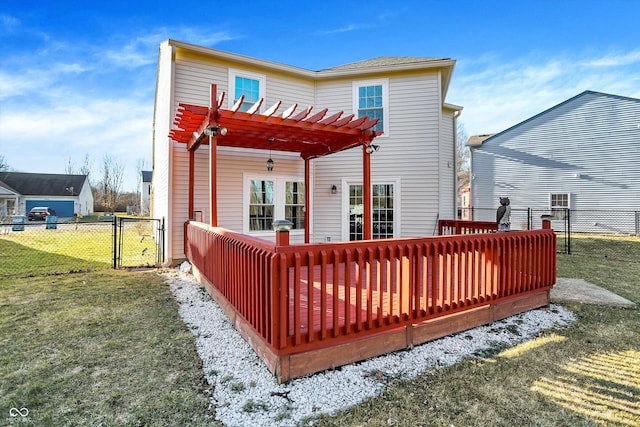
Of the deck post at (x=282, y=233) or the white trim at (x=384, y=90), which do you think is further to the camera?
the white trim at (x=384, y=90)

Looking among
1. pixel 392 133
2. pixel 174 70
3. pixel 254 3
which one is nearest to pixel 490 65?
pixel 392 133

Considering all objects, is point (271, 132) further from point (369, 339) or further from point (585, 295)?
point (585, 295)

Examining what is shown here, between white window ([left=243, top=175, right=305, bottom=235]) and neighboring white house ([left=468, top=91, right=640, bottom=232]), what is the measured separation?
507 inches

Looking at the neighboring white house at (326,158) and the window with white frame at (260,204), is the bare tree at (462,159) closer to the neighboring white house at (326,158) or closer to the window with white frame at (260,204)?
the neighboring white house at (326,158)

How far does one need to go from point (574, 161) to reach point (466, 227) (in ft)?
42.5

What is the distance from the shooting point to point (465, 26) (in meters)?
9.65

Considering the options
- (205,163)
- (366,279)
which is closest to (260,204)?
(205,163)

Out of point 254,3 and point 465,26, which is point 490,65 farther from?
point 254,3

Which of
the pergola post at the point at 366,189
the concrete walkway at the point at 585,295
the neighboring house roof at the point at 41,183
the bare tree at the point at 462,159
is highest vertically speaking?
the bare tree at the point at 462,159

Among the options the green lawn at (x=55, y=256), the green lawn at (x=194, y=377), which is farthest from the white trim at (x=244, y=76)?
the green lawn at (x=194, y=377)

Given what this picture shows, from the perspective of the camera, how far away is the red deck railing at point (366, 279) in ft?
8.27

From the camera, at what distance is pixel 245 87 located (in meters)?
7.88

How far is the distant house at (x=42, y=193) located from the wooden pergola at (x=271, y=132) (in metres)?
31.0

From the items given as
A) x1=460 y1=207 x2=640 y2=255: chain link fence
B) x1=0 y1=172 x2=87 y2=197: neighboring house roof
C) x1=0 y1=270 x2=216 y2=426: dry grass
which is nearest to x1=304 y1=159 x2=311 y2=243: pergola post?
x1=0 y1=270 x2=216 y2=426: dry grass
